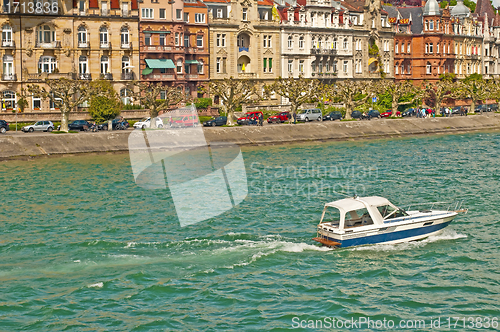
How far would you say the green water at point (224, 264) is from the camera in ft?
87.9

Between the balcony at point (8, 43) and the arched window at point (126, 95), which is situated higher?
the balcony at point (8, 43)

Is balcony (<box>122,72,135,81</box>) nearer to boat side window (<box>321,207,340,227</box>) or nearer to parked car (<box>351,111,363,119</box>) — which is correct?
parked car (<box>351,111,363,119</box>)

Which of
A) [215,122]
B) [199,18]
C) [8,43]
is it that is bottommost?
[215,122]

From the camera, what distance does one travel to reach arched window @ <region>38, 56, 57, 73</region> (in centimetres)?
9650

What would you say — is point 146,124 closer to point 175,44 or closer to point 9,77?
point 9,77

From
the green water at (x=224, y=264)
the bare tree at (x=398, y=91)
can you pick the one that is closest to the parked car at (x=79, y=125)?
the green water at (x=224, y=264)

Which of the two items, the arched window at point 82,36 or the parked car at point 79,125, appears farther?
the arched window at point 82,36

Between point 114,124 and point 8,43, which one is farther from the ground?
point 8,43

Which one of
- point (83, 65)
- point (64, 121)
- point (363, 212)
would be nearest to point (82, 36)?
point (83, 65)

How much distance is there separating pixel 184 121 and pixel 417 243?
5845cm

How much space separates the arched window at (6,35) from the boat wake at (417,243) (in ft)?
242

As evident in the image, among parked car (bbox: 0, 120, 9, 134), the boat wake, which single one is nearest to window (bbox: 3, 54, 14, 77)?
parked car (bbox: 0, 120, 9, 134)

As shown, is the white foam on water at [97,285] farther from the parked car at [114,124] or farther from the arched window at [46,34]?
the arched window at [46,34]

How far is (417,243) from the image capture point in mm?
35531
